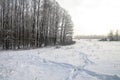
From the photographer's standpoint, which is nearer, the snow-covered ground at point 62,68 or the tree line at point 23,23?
the snow-covered ground at point 62,68

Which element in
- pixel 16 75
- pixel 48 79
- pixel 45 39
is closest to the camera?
pixel 48 79

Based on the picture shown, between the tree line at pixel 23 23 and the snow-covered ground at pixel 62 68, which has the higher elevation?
the tree line at pixel 23 23

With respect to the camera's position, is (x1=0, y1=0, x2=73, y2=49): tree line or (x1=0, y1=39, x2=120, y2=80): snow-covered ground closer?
(x1=0, y1=39, x2=120, y2=80): snow-covered ground

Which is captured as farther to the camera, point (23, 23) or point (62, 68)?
point (23, 23)

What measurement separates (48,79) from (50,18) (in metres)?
31.6

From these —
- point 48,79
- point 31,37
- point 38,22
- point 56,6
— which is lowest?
point 48,79

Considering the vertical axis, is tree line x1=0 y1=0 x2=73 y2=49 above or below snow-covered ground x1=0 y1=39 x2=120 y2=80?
above

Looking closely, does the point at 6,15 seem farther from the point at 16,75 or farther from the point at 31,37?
the point at 16,75

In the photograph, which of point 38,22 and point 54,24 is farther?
point 54,24

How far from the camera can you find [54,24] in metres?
40.2

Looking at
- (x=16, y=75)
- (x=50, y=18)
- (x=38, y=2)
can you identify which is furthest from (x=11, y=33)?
(x=16, y=75)

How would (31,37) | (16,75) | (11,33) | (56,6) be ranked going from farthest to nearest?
(56,6), (31,37), (11,33), (16,75)

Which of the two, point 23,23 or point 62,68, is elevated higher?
point 23,23

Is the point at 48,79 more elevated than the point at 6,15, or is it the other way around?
the point at 6,15
